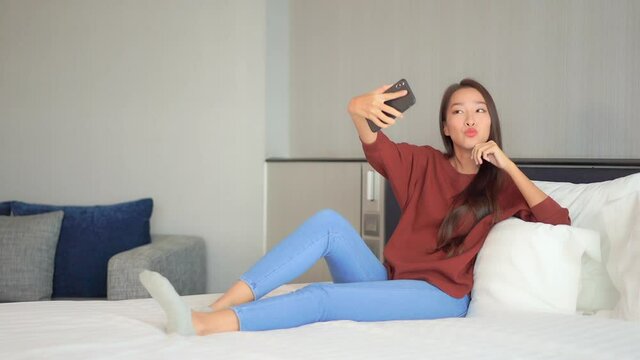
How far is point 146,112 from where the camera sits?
398 cm

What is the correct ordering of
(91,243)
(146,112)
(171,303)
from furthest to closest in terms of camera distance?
(146,112) < (91,243) < (171,303)

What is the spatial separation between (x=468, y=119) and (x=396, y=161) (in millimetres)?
271

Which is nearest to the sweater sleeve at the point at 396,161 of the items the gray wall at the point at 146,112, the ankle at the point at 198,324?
the ankle at the point at 198,324

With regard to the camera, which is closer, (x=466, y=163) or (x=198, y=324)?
(x=198, y=324)

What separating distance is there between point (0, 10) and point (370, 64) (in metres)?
2.04

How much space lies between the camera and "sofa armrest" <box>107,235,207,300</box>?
315cm

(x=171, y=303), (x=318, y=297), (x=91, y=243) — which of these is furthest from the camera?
(x=91, y=243)

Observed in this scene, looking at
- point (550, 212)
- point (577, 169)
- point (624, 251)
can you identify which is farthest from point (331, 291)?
point (577, 169)

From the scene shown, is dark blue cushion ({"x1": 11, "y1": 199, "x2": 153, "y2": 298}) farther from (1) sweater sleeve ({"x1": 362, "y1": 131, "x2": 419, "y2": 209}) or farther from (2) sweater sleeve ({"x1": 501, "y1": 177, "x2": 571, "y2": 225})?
(2) sweater sleeve ({"x1": 501, "y1": 177, "x2": 571, "y2": 225})

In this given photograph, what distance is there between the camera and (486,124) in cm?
242

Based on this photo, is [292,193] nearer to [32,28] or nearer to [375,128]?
[375,128]

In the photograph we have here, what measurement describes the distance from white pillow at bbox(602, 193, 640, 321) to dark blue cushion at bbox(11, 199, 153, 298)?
2258 millimetres

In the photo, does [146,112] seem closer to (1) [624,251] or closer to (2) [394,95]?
(2) [394,95]

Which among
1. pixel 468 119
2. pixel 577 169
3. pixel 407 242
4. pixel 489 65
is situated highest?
pixel 489 65
